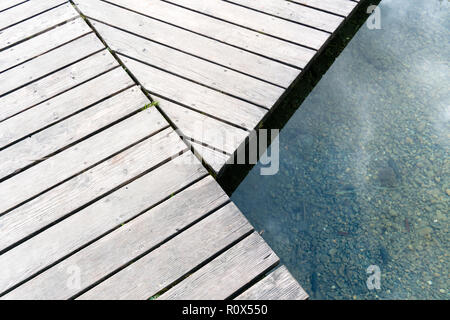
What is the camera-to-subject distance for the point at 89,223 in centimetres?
173

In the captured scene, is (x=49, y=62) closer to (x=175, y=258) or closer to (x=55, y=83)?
(x=55, y=83)

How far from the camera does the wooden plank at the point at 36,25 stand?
253 cm

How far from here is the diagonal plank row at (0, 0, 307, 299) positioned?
5.22 feet

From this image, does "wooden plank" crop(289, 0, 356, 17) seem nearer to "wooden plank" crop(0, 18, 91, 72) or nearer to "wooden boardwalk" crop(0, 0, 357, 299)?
"wooden boardwalk" crop(0, 0, 357, 299)

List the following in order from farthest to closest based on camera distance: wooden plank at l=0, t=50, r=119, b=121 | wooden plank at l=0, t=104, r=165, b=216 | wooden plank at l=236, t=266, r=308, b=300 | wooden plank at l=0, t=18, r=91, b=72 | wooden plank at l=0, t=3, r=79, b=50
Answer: wooden plank at l=0, t=3, r=79, b=50 → wooden plank at l=0, t=18, r=91, b=72 → wooden plank at l=0, t=50, r=119, b=121 → wooden plank at l=0, t=104, r=165, b=216 → wooden plank at l=236, t=266, r=308, b=300

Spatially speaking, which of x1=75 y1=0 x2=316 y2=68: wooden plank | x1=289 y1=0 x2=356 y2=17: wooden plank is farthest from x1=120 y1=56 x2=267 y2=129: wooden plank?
x1=289 y1=0 x2=356 y2=17: wooden plank

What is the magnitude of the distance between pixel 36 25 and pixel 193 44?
3.90 ft

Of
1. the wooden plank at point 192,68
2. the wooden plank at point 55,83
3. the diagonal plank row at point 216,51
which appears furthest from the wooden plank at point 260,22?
the wooden plank at point 55,83

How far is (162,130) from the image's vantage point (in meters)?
2.04

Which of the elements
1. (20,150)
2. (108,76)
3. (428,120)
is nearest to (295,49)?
(428,120)

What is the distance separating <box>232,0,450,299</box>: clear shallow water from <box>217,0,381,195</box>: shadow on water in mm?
51

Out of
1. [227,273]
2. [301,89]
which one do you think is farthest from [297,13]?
[227,273]

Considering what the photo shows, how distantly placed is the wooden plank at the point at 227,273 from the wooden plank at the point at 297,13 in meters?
1.71
